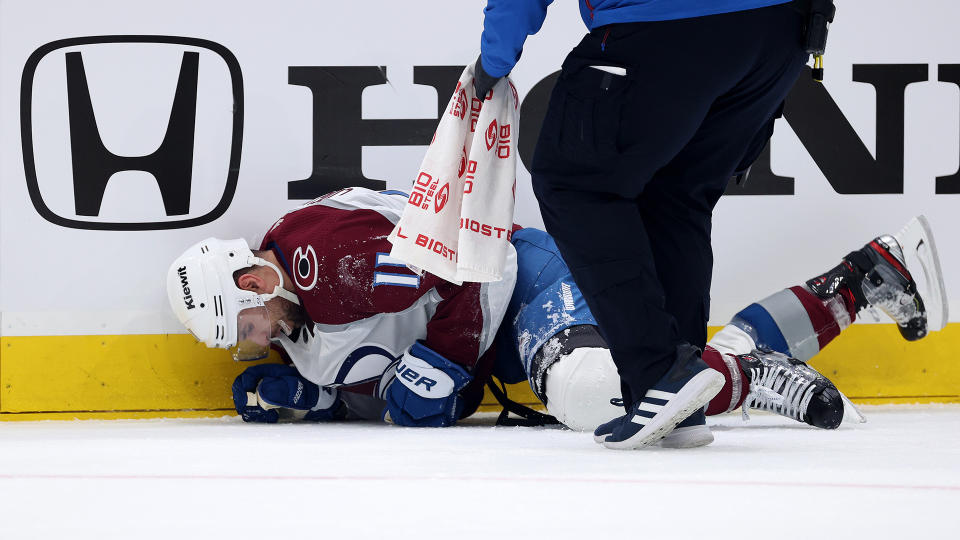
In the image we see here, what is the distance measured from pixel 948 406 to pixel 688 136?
1.71 meters

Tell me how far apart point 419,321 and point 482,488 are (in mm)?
1372

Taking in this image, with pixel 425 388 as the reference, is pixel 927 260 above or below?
above

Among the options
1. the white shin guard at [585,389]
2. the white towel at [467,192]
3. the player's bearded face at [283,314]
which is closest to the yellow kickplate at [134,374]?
the player's bearded face at [283,314]

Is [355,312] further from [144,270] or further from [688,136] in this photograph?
[688,136]

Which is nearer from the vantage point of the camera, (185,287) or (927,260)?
(185,287)

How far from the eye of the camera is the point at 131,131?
9.61ft

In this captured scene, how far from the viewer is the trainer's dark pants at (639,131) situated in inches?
62.9

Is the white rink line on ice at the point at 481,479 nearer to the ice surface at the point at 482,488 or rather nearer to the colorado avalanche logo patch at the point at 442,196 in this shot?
the ice surface at the point at 482,488

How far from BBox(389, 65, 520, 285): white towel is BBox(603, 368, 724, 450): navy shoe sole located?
0.39 metres

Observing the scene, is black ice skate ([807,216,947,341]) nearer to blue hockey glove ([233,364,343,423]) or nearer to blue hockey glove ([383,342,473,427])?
→ blue hockey glove ([383,342,473,427])

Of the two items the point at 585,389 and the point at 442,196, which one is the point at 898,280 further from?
the point at 442,196

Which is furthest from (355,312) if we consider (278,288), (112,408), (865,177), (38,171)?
(865,177)

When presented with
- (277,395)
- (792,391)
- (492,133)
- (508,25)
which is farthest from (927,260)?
(277,395)

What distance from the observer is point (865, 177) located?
300 cm
